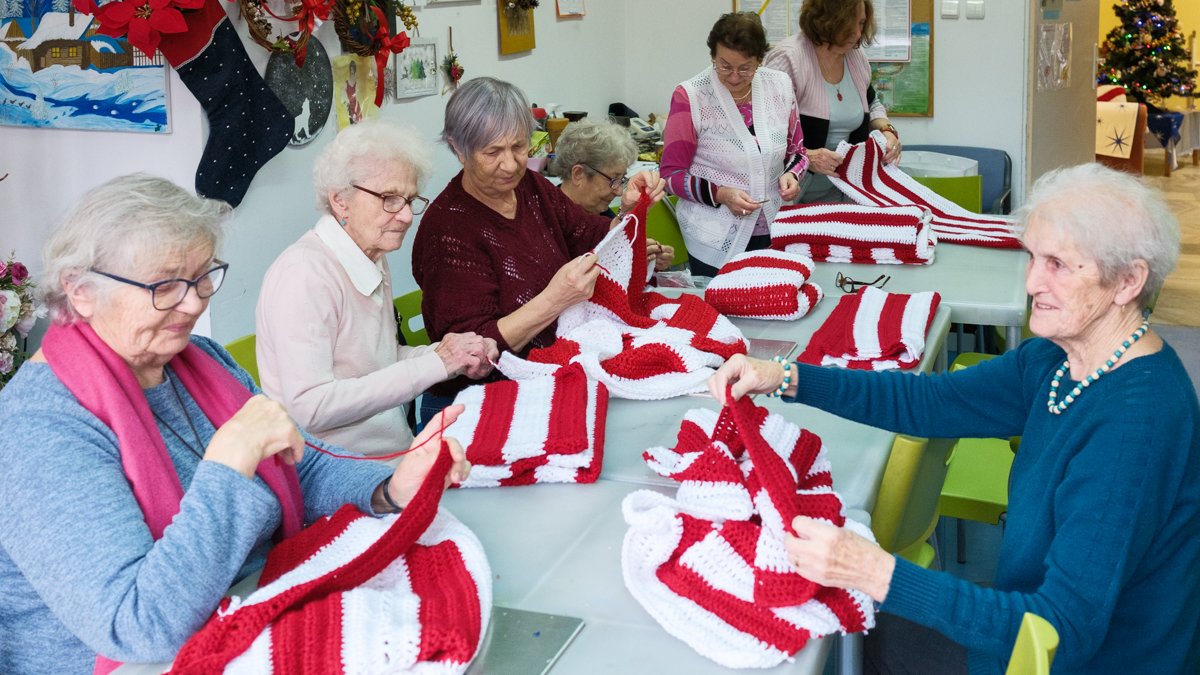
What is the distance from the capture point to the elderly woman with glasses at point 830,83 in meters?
4.21

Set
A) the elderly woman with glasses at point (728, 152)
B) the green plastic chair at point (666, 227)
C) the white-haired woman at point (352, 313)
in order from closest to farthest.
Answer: the white-haired woman at point (352, 313)
the elderly woman with glasses at point (728, 152)
the green plastic chair at point (666, 227)

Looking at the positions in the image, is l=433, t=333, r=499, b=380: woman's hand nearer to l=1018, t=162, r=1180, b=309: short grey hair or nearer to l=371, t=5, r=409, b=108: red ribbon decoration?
l=1018, t=162, r=1180, b=309: short grey hair

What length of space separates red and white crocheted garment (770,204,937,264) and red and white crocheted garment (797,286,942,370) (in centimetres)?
62

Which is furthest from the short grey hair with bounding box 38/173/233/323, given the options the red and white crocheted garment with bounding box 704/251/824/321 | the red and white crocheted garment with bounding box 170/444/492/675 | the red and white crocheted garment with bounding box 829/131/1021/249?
the red and white crocheted garment with bounding box 829/131/1021/249

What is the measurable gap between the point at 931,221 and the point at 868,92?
0.91 metres

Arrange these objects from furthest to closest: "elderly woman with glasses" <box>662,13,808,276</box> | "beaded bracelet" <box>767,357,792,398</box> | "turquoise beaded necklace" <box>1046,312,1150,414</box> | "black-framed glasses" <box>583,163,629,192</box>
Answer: "elderly woman with glasses" <box>662,13,808,276</box> → "black-framed glasses" <box>583,163,629,192</box> → "beaded bracelet" <box>767,357,792,398</box> → "turquoise beaded necklace" <box>1046,312,1150,414</box>

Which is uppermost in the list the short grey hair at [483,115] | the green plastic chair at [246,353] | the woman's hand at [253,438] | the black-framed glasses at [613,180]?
the short grey hair at [483,115]

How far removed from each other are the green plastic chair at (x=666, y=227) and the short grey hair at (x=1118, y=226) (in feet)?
7.63

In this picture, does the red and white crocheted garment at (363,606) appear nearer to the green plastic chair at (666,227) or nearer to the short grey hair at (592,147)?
the short grey hair at (592,147)

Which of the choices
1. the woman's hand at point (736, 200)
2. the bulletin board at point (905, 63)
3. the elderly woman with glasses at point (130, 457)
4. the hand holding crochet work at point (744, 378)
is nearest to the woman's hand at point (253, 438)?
the elderly woman with glasses at point (130, 457)

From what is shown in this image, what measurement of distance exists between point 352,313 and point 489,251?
1.50ft

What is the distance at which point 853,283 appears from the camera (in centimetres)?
339

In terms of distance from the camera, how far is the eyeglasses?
3.80 metres

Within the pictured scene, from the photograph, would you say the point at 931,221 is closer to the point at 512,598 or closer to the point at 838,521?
the point at 838,521
